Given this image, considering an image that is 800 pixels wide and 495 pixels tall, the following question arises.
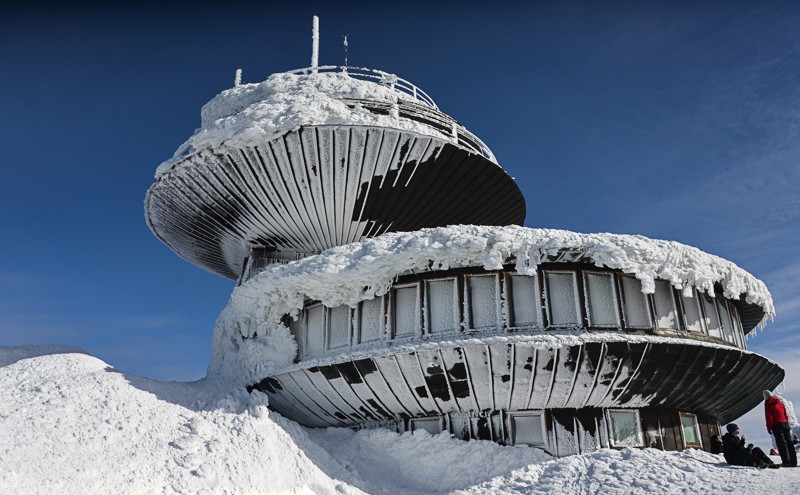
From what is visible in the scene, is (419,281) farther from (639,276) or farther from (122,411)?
(122,411)

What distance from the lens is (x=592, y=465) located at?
10172 millimetres

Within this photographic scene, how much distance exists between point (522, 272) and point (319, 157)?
660cm

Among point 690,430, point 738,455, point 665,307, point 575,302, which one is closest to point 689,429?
point 690,430

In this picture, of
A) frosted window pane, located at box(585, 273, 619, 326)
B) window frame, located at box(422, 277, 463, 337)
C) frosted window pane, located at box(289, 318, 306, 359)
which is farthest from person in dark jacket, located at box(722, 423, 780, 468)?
frosted window pane, located at box(289, 318, 306, 359)

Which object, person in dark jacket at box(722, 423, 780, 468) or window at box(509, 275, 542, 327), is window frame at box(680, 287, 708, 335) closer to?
person in dark jacket at box(722, 423, 780, 468)

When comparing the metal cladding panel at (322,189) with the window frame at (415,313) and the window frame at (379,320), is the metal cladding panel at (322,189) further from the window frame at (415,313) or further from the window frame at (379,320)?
the window frame at (415,313)

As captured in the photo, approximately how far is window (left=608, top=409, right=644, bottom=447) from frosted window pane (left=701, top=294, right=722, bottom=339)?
243 centimetres

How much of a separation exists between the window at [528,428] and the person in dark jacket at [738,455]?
3124mm

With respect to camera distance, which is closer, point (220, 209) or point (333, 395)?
point (333, 395)

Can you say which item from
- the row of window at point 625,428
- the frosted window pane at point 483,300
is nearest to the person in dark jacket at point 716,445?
the row of window at point 625,428

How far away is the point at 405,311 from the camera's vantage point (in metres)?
12.1

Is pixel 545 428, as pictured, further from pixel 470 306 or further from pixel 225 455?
pixel 225 455

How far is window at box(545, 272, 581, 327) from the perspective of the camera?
37.1 feet

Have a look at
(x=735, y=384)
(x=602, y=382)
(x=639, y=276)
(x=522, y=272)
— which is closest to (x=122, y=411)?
(x=522, y=272)
